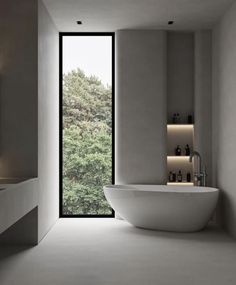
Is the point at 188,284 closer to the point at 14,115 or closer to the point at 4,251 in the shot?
the point at 4,251

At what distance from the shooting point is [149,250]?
484 cm

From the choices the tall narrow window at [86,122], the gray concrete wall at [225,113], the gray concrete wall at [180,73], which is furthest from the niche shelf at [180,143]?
the tall narrow window at [86,122]

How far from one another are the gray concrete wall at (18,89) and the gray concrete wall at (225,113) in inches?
93.4

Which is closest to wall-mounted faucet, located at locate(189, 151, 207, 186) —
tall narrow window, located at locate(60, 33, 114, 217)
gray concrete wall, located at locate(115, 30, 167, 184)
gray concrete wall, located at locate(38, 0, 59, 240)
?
gray concrete wall, located at locate(115, 30, 167, 184)

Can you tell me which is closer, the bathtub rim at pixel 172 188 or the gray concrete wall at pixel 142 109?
the bathtub rim at pixel 172 188

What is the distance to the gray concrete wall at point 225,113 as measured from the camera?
5637 mm

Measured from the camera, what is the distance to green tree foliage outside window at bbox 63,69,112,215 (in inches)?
293

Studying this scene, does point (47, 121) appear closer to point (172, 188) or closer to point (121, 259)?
point (172, 188)

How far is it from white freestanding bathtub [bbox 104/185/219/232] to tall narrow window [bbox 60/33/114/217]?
4.08 feet

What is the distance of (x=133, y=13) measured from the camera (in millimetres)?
6082

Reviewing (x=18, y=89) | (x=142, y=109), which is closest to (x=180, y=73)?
(x=142, y=109)

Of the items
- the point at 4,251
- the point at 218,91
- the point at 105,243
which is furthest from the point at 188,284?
the point at 218,91

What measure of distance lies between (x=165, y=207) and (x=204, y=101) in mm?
1979

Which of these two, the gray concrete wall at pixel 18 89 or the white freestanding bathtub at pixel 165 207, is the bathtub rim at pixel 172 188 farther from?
the gray concrete wall at pixel 18 89
